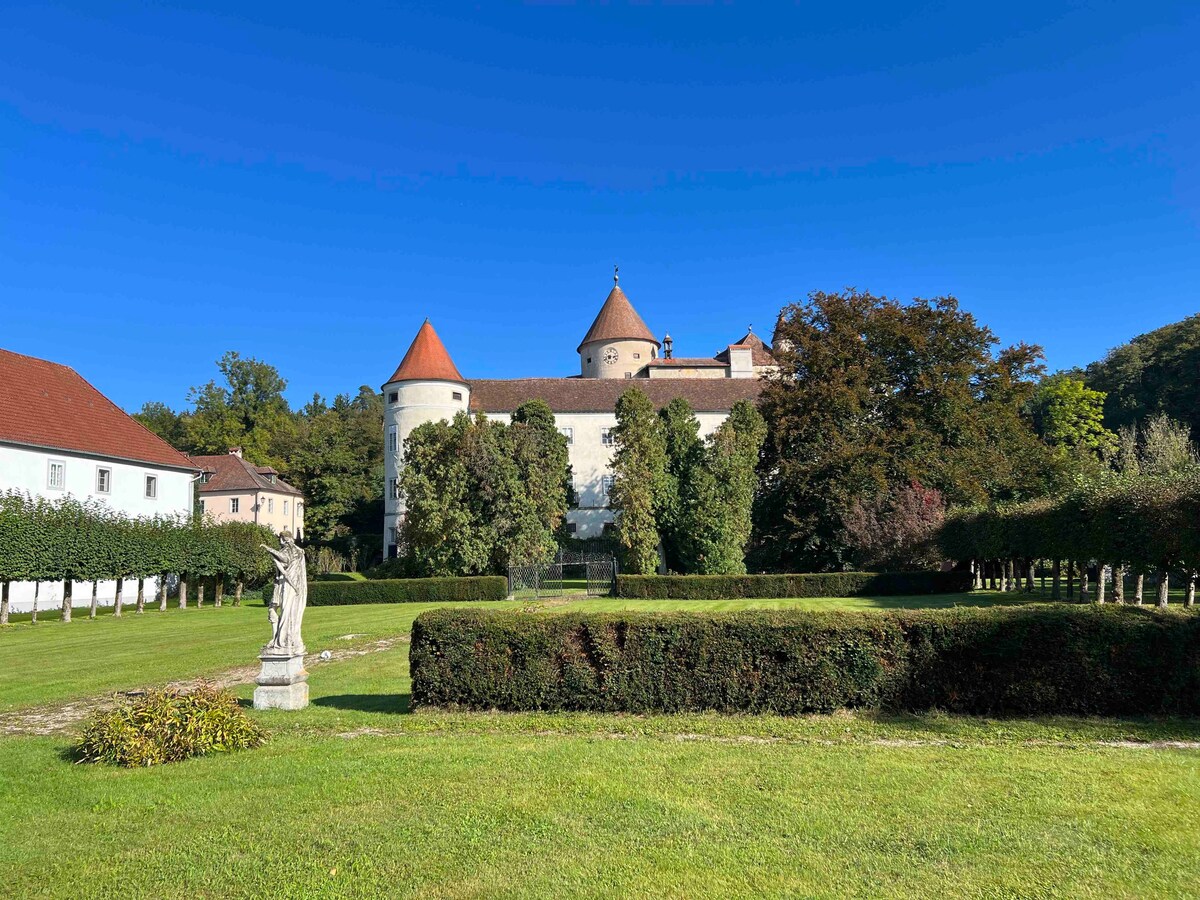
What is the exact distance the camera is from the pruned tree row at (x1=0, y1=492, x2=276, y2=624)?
28.3m

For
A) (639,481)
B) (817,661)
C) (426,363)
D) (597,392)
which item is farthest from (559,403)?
(817,661)

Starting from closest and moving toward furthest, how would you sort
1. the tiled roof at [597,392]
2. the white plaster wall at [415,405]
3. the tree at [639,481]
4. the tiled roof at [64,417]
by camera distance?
the tiled roof at [64,417] → the tree at [639,481] → the white plaster wall at [415,405] → the tiled roof at [597,392]

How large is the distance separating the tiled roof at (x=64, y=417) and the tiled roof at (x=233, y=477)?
16.9m

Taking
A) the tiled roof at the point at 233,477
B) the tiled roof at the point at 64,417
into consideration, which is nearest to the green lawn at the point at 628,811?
the tiled roof at the point at 64,417

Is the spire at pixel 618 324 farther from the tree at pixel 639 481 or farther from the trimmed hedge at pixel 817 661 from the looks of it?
the trimmed hedge at pixel 817 661

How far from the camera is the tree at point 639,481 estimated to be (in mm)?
37500

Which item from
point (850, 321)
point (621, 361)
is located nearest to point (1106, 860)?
point (850, 321)

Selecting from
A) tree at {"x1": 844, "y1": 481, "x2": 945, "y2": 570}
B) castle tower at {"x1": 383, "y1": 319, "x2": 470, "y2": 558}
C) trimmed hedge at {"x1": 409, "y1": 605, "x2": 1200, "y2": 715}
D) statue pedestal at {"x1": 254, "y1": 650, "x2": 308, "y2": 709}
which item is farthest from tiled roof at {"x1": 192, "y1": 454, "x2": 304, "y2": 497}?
trimmed hedge at {"x1": 409, "y1": 605, "x2": 1200, "y2": 715}

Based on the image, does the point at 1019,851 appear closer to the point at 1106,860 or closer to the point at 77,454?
the point at 1106,860

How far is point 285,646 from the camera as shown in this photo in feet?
34.8

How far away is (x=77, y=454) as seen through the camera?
37.1 m

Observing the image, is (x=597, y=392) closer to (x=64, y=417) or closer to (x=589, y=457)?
(x=589, y=457)

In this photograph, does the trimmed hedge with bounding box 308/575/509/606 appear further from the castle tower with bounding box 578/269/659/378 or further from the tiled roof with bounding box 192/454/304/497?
the castle tower with bounding box 578/269/659/378

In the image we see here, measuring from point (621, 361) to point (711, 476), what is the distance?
101ft
